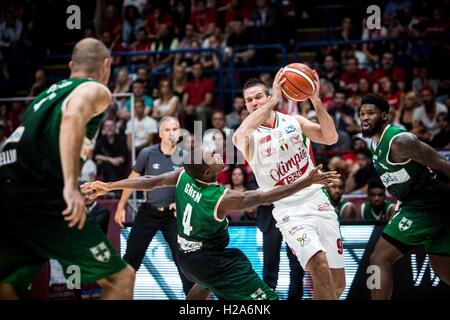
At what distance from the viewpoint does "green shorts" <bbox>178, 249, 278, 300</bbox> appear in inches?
232

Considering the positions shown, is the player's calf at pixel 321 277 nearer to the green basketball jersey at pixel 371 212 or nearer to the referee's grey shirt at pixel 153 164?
the referee's grey shirt at pixel 153 164

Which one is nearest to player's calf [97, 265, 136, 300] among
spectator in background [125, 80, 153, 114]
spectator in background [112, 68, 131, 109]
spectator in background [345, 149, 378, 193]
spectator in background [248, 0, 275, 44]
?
spectator in background [345, 149, 378, 193]

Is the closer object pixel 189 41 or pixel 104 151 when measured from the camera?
pixel 104 151

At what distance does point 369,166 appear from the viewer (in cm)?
1048

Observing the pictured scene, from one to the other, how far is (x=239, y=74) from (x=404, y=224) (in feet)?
23.7

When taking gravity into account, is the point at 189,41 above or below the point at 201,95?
above

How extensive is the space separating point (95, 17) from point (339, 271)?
10.0 metres

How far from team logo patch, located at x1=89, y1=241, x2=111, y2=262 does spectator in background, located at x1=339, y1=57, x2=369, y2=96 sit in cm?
811

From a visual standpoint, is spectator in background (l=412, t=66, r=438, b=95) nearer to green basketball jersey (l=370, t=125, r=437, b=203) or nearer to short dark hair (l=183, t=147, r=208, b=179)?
green basketball jersey (l=370, t=125, r=437, b=203)

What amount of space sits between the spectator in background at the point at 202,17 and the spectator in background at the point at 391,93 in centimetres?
400

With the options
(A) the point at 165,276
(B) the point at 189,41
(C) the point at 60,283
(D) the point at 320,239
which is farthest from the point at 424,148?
(B) the point at 189,41

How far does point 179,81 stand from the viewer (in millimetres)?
13008

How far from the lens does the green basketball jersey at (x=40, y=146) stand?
486 cm
